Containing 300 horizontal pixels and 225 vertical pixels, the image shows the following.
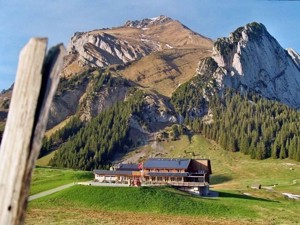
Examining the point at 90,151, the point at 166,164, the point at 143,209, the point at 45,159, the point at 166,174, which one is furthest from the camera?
the point at 90,151

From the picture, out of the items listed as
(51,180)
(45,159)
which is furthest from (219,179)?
(45,159)

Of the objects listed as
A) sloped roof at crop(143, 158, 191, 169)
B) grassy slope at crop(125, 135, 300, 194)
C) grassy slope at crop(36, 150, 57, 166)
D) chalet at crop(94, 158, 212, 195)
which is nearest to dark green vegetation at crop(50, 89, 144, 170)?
grassy slope at crop(36, 150, 57, 166)

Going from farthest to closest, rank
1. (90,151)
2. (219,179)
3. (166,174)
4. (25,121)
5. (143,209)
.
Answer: (90,151) < (219,179) < (166,174) < (143,209) < (25,121)

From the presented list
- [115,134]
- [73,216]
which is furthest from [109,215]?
[115,134]

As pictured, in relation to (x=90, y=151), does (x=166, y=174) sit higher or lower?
lower

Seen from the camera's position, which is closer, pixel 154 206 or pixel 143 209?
pixel 143 209

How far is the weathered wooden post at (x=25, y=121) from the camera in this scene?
341cm

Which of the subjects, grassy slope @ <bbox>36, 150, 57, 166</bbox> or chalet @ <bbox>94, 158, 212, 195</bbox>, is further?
grassy slope @ <bbox>36, 150, 57, 166</bbox>

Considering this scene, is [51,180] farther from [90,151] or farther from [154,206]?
[90,151]

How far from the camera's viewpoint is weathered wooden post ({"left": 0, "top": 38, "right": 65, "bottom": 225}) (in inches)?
134

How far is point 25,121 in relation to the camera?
11.4ft

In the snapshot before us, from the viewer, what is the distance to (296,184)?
103m

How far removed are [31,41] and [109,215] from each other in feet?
143

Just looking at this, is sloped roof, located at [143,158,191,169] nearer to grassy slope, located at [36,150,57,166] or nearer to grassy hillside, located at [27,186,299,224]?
grassy hillside, located at [27,186,299,224]
